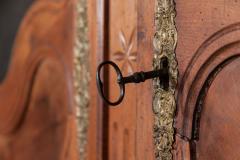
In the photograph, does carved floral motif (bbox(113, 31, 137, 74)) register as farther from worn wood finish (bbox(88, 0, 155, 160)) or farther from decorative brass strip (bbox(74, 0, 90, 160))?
decorative brass strip (bbox(74, 0, 90, 160))

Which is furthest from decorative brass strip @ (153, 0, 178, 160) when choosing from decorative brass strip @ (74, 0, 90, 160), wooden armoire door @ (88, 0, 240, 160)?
decorative brass strip @ (74, 0, 90, 160)

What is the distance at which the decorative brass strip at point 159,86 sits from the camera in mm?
573

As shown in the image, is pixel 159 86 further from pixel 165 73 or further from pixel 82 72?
pixel 82 72

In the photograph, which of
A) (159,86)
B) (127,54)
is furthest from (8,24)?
(159,86)

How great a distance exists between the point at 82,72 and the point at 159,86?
0.33 meters

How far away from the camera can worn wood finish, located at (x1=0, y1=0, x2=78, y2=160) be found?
3.13 feet

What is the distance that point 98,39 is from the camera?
81 centimetres

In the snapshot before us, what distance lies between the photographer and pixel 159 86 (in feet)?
1.94

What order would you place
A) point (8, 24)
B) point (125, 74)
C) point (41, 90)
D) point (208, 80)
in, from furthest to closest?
point (8, 24), point (41, 90), point (125, 74), point (208, 80)

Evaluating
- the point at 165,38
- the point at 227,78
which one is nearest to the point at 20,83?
the point at 165,38

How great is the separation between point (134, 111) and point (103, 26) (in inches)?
7.5

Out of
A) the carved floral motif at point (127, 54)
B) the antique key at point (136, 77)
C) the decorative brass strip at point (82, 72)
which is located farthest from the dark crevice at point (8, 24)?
the antique key at point (136, 77)

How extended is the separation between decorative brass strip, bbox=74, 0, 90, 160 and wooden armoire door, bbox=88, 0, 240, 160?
0.16m

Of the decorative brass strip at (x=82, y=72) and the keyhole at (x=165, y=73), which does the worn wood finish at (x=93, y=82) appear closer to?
the decorative brass strip at (x=82, y=72)
